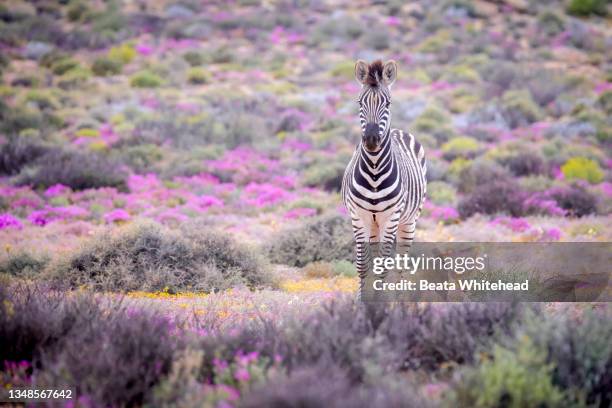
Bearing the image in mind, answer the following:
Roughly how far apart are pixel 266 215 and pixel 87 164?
20.3 ft

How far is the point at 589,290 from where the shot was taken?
8266 mm

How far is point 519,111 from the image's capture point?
25.9m

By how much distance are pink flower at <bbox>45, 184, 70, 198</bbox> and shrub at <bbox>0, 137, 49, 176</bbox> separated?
2.48 m

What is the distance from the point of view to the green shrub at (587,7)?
44.1 meters

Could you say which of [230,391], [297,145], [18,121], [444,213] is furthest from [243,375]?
[18,121]

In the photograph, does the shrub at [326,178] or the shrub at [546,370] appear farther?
the shrub at [326,178]

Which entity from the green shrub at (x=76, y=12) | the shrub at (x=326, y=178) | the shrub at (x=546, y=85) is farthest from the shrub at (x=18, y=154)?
the green shrub at (x=76, y=12)

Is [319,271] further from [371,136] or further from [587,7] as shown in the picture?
[587,7]

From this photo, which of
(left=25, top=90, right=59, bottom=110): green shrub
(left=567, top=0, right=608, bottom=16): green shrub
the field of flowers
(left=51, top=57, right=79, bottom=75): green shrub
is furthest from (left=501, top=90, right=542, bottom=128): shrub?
(left=51, top=57, right=79, bottom=75): green shrub

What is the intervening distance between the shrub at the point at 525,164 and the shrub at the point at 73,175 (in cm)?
1263

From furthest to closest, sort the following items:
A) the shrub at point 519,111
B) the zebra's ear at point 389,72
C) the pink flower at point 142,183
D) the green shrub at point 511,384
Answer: the shrub at point 519,111, the pink flower at point 142,183, the zebra's ear at point 389,72, the green shrub at point 511,384

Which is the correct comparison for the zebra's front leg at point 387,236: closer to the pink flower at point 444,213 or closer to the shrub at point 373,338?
the shrub at point 373,338

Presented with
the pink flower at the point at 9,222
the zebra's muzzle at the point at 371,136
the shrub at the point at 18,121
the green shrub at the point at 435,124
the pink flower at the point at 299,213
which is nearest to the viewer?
the zebra's muzzle at the point at 371,136

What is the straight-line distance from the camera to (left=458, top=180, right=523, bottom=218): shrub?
15.3 m
